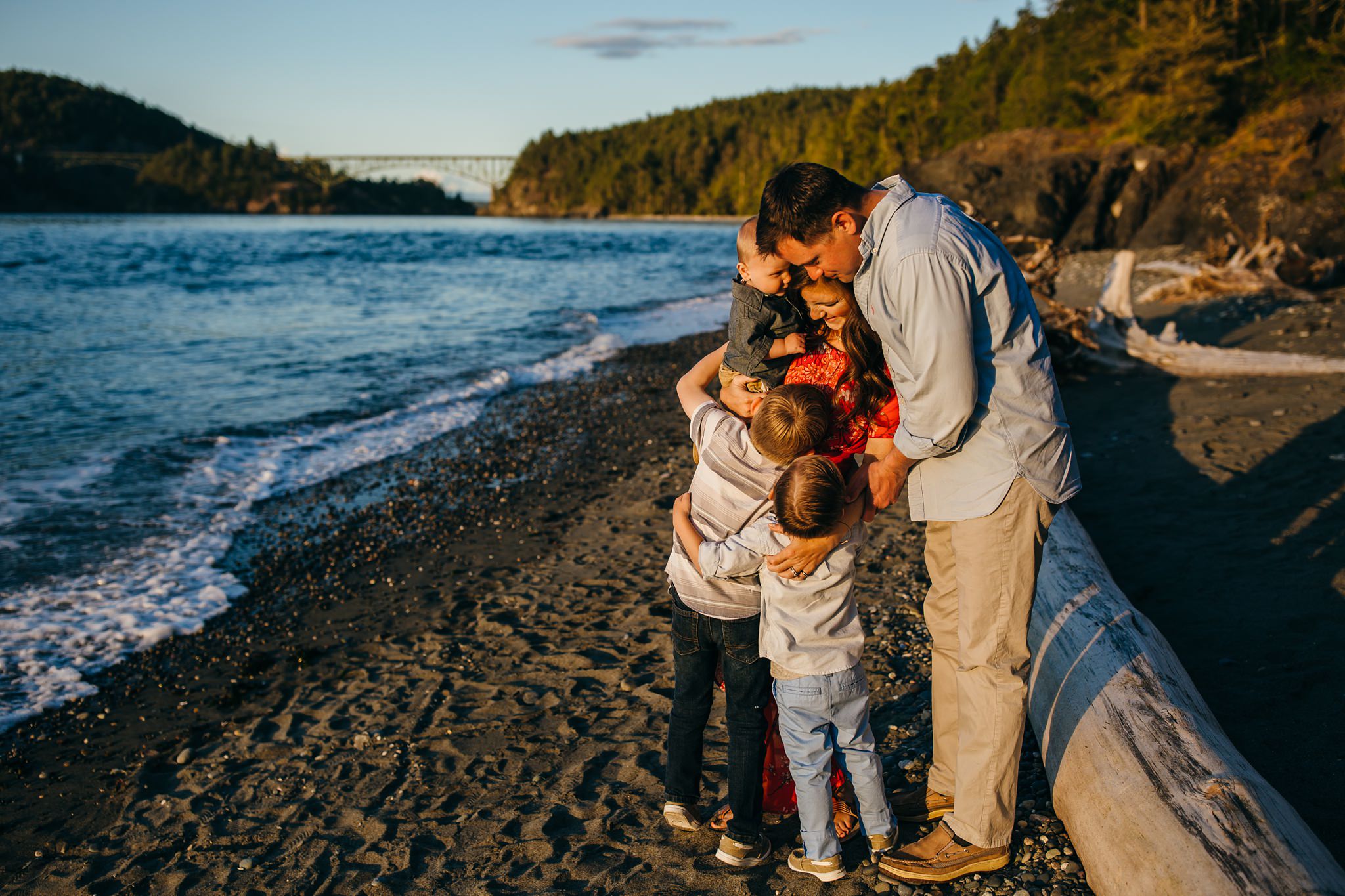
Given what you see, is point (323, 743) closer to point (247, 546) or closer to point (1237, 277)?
point (247, 546)

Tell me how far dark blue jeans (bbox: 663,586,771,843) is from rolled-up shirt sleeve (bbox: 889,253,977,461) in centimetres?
99

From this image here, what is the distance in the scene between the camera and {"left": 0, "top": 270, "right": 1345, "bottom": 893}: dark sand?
3207 millimetres

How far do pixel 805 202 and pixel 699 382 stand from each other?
32.1 inches

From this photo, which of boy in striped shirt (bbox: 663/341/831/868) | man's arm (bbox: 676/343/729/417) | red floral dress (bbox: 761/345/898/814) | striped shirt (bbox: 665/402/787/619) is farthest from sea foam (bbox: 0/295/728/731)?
red floral dress (bbox: 761/345/898/814)

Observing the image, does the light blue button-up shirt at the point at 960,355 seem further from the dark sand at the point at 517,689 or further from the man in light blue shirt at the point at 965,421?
the dark sand at the point at 517,689

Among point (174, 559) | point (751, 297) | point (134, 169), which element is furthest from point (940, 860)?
point (134, 169)

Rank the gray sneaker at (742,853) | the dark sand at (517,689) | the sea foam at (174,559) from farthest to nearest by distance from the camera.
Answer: the sea foam at (174,559) → the dark sand at (517,689) → the gray sneaker at (742,853)

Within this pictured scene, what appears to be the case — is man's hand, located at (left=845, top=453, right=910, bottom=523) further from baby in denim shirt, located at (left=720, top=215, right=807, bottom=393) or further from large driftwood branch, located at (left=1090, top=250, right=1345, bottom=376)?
large driftwood branch, located at (left=1090, top=250, right=1345, bottom=376)

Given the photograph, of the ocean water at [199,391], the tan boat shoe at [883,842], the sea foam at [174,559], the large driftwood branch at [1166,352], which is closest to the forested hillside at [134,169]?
the ocean water at [199,391]

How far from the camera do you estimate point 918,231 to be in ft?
7.37

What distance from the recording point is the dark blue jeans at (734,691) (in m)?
2.80

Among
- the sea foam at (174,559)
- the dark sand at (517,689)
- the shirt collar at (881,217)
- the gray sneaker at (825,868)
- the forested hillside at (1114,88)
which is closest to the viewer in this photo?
the shirt collar at (881,217)

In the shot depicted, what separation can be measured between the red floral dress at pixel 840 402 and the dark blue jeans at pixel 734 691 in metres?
0.69

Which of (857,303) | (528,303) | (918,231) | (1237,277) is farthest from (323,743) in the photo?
(528,303)
